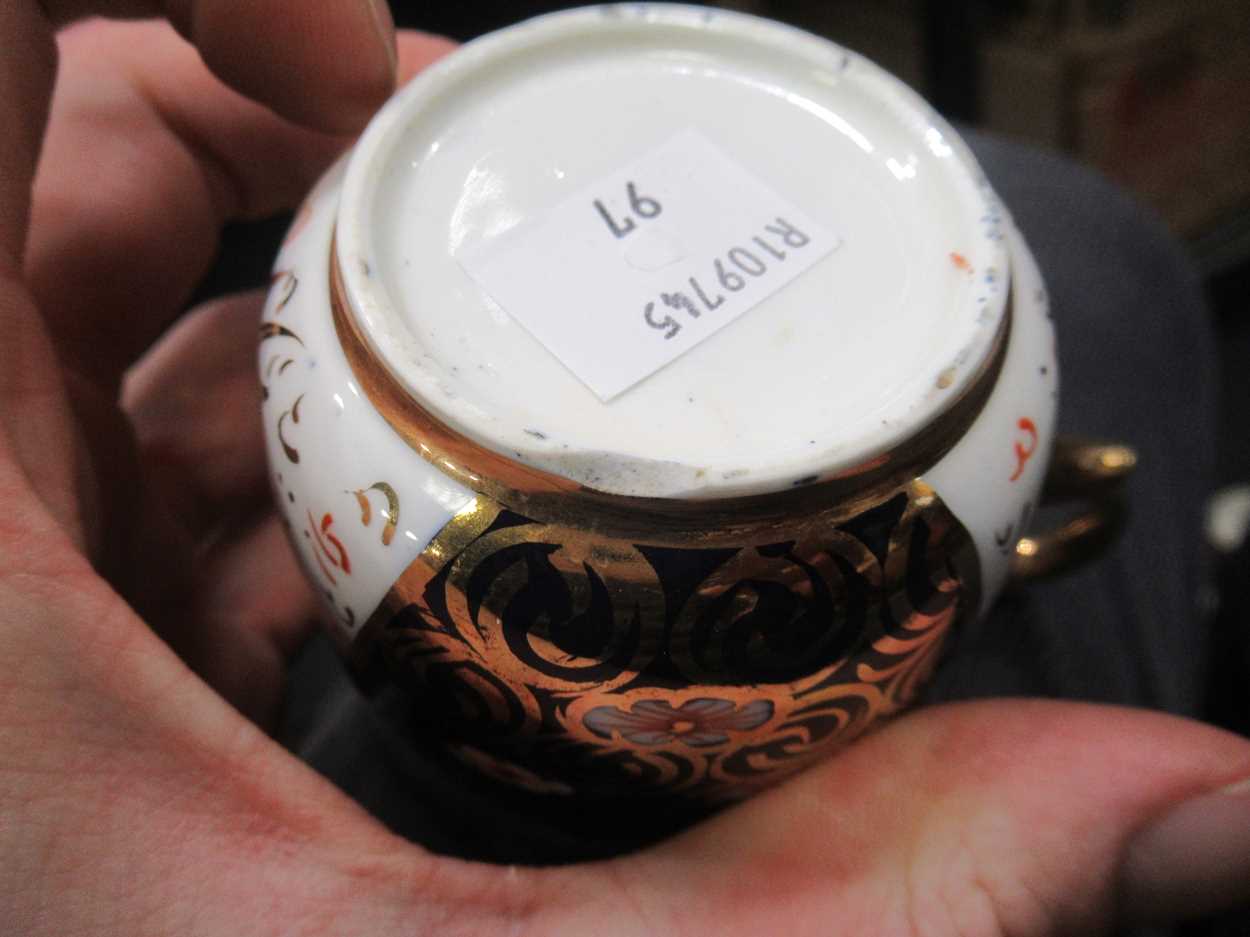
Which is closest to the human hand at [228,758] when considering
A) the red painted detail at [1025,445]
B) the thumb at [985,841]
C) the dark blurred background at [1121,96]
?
the thumb at [985,841]

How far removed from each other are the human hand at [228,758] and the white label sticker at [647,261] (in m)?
0.15

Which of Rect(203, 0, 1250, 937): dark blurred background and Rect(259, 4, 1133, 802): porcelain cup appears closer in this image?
Rect(259, 4, 1133, 802): porcelain cup

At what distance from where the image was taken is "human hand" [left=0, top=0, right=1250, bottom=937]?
379 mm

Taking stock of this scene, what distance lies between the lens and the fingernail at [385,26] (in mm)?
498

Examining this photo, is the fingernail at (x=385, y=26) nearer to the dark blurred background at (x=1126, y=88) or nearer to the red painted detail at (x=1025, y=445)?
the red painted detail at (x=1025, y=445)

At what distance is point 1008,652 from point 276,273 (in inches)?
19.3

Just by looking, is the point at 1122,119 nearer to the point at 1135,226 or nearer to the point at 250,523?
the point at 1135,226

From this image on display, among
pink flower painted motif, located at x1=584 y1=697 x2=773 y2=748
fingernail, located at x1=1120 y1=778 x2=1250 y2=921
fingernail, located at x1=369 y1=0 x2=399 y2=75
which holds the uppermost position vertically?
fingernail, located at x1=369 y1=0 x2=399 y2=75

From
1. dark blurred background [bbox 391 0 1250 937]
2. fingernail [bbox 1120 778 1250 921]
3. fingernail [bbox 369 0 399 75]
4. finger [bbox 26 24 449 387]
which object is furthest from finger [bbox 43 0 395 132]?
dark blurred background [bbox 391 0 1250 937]

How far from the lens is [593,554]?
1.21 ft

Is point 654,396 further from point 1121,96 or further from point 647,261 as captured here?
point 1121,96

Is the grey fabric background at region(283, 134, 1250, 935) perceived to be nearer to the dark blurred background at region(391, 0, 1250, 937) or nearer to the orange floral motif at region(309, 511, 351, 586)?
the orange floral motif at region(309, 511, 351, 586)

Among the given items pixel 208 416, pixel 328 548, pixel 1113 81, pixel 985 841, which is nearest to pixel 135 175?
pixel 208 416

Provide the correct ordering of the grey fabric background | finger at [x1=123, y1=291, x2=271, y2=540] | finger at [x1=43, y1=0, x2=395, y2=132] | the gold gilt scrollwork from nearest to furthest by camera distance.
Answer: the gold gilt scrollwork, finger at [x1=43, y1=0, x2=395, y2=132], the grey fabric background, finger at [x1=123, y1=291, x2=271, y2=540]
